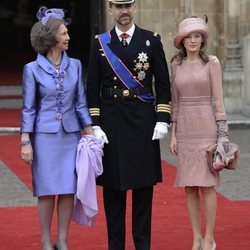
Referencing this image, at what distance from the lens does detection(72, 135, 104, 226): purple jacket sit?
7816mm

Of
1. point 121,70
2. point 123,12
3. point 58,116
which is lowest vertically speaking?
point 58,116

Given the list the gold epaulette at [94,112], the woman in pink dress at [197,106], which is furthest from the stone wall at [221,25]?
the gold epaulette at [94,112]

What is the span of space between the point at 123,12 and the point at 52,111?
0.92 m

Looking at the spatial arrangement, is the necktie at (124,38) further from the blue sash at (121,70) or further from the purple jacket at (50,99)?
the purple jacket at (50,99)

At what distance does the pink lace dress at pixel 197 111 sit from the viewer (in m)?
8.19

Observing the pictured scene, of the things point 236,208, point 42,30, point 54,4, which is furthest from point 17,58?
point 42,30

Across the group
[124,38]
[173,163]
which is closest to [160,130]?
[124,38]

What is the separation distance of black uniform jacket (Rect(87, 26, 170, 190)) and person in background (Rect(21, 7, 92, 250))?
0.17 meters

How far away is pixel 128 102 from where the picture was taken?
792cm

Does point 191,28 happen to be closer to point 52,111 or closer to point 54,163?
point 52,111

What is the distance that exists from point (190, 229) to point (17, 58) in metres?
21.1

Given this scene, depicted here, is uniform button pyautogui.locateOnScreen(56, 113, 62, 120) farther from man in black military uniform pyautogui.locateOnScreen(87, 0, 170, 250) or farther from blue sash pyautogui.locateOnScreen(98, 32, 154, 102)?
blue sash pyautogui.locateOnScreen(98, 32, 154, 102)

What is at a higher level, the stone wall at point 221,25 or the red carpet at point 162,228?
the stone wall at point 221,25

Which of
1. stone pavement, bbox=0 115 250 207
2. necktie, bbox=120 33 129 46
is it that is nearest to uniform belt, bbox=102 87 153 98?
necktie, bbox=120 33 129 46
